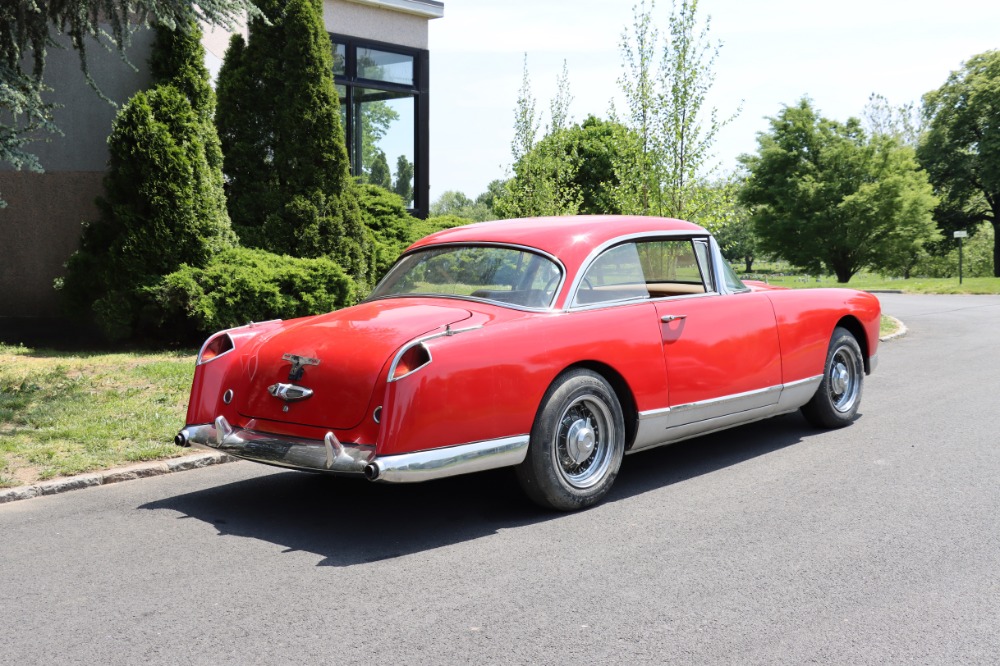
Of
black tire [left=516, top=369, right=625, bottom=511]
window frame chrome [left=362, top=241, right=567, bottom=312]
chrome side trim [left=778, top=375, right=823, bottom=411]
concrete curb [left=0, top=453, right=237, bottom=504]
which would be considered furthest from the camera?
chrome side trim [left=778, top=375, right=823, bottom=411]

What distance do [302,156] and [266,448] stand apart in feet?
27.9

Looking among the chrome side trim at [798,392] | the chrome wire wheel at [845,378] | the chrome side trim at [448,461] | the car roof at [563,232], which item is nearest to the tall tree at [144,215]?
the car roof at [563,232]

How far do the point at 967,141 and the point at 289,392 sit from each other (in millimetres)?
61492

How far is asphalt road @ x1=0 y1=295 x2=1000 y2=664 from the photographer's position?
11.9 feet

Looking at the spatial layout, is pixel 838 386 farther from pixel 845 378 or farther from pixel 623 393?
pixel 623 393

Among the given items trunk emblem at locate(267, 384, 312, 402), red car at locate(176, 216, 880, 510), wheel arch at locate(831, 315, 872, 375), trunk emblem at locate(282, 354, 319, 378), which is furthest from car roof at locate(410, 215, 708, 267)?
wheel arch at locate(831, 315, 872, 375)

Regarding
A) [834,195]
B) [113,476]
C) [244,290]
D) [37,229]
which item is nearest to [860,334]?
[113,476]

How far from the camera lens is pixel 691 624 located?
149 inches

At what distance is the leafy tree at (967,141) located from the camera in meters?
55.3

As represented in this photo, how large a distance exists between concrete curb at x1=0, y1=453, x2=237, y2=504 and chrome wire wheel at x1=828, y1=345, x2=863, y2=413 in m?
4.75

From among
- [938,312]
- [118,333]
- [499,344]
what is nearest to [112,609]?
[499,344]

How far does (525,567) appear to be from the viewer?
4.51m

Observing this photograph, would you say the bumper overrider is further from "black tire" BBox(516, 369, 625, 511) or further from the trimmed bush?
the trimmed bush

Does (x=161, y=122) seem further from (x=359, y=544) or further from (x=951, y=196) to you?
(x=951, y=196)
